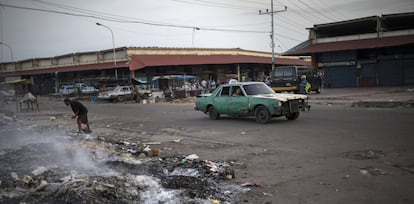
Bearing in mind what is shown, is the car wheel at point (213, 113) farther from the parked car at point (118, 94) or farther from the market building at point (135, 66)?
the market building at point (135, 66)

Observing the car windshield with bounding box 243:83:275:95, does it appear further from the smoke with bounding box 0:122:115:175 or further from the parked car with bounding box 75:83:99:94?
the parked car with bounding box 75:83:99:94

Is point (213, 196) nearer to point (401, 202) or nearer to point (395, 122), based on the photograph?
point (401, 202)

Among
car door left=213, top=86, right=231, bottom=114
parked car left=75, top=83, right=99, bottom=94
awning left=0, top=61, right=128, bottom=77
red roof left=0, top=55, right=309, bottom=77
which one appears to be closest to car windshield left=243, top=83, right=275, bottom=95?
car door left=213, top=86, right=231, bottom=114

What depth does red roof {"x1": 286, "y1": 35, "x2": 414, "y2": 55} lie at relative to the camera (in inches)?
1162

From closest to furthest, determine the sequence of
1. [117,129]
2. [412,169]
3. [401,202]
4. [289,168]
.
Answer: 1. [401,202]
2. [412,169]
3. [289,168]
4. [117,129]

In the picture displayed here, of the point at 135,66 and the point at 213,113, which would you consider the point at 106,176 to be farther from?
the point at 135,66

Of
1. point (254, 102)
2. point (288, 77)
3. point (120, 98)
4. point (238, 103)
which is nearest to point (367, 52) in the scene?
point (288, 77)

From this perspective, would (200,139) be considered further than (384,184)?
Yes

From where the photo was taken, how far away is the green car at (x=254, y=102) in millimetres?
12305

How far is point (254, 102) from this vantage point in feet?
42.0

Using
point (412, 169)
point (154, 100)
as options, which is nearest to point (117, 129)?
point (412, 169)

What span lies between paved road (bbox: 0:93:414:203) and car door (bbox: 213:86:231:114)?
0.59 meters

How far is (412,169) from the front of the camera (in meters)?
6.09

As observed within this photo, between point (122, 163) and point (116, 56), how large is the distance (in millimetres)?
35516
